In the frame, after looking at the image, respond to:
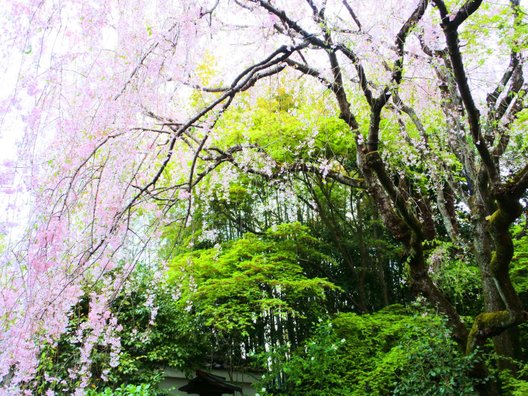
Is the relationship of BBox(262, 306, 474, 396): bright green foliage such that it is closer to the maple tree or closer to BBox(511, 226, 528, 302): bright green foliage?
the maple tree

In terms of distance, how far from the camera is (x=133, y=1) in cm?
265

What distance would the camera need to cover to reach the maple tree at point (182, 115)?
2402 millimetres

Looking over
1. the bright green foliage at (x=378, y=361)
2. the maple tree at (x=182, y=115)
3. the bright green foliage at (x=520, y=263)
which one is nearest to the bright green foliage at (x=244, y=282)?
the bright green foliage at (x=378, y=361)

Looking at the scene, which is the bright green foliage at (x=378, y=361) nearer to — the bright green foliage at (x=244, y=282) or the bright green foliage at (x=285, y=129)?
the bright green foliage at (x=244, y=282)

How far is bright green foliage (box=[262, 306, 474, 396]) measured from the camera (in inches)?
185

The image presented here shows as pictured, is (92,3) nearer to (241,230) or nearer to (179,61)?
(179,61)

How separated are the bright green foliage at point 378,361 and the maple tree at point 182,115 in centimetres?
32

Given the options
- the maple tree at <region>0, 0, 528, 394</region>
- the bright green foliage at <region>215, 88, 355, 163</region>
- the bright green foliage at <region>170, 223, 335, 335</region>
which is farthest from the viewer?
the bright green foliage at <region>215, 88, 355, 163</region>

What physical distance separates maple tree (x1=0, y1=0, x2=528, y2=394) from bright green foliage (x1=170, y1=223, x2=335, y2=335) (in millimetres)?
1320

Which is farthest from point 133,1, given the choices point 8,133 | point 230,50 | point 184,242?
point 184,242

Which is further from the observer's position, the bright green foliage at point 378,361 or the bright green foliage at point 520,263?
the bright green foliage at point 520,263

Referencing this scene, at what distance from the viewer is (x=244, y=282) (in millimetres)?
6277

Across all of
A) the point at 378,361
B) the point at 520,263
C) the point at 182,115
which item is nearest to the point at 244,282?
the point at 378,361

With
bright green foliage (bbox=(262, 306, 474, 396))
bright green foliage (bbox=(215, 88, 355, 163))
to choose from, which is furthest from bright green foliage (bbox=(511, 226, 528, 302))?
bright green foliage (bbox=(215, 88, 355, 163))
